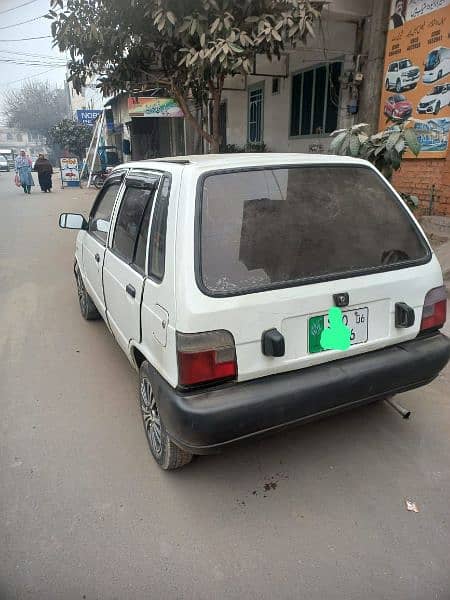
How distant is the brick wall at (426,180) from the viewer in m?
6.14

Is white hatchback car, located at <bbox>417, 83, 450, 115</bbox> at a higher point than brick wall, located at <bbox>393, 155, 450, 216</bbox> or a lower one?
higher

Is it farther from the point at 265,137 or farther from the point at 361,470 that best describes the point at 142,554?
the point at 265,137

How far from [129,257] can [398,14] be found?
6.53 metres

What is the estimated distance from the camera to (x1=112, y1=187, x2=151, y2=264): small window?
2589 mm

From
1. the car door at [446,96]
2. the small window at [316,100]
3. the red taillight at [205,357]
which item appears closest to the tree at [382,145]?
the car door at [446,96]

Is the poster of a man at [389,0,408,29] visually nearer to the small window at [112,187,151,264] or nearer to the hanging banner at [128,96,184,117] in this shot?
the small window at [112,187,151,264]

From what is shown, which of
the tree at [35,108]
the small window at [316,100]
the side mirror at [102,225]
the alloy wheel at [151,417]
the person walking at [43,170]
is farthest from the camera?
the tree at [35,108]

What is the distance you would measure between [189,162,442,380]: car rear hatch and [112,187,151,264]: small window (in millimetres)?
639

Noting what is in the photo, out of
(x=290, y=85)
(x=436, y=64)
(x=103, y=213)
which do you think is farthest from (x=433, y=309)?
(x=290, y=85)

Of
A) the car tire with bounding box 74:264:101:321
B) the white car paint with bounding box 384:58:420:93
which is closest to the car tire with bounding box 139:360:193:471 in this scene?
the car tire with bounding box 74:264:101:321

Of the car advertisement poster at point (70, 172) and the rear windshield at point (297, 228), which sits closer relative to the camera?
the rear windshield at point (297, 228)

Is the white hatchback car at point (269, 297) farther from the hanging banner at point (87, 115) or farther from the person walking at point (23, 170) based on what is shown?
the hanging banner at point (87, 115)

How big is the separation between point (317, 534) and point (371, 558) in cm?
25

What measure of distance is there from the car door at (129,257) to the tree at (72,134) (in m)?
25.4
